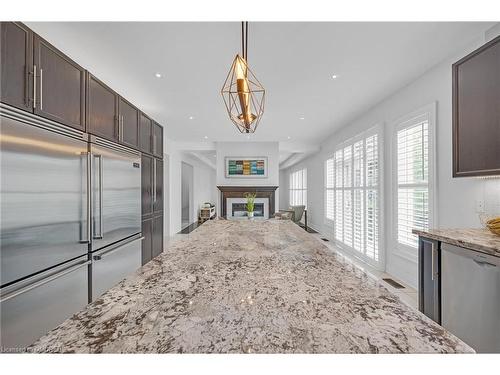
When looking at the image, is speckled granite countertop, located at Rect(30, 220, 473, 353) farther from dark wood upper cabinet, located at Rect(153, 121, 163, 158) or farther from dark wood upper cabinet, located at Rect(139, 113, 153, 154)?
dark wood upper cabinet, located at Rect(153, 121, 163, 158)

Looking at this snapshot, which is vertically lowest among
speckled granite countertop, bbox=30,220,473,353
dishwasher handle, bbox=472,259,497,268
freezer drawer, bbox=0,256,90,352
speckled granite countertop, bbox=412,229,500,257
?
freezer drawer, bbox=0,256,90,352

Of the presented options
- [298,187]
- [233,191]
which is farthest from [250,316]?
[298,187]

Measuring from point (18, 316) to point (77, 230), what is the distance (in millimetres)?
620

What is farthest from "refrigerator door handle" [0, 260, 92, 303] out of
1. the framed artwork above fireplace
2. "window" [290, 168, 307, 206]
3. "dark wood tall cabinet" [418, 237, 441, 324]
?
"window" [290, 168, 307, 206]

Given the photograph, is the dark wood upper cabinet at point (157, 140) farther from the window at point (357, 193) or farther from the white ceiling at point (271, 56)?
the window at point (357, 193)

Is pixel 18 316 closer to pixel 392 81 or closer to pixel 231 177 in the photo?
pixel 392 81

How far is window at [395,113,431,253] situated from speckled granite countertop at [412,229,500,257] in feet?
3.29

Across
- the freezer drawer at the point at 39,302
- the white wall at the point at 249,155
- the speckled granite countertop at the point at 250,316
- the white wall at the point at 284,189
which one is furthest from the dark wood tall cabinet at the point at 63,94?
the white wall at the point at 284,189

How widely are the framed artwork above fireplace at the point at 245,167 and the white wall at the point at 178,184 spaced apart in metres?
1.48

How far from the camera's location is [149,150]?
10.9ft

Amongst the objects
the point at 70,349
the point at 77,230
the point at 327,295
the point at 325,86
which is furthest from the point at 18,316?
the point at 325,86

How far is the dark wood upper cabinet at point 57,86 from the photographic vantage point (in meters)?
1.56

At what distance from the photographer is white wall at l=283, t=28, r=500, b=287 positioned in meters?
2.25
